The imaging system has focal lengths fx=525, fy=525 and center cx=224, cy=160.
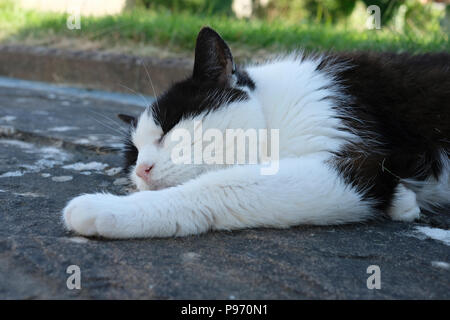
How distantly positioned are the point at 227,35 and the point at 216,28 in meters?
0.17

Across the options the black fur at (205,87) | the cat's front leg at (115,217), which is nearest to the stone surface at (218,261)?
the cat's front leg at (115,217)

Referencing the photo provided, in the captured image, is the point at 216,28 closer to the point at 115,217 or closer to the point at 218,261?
the point at 115,217

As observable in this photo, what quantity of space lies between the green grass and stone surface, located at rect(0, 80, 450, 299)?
2152 millimetres

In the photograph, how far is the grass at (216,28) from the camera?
144 inches

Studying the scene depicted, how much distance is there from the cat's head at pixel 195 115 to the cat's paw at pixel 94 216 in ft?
1.08

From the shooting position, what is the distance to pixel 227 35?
4207 mm

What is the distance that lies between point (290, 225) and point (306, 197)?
0.09 m

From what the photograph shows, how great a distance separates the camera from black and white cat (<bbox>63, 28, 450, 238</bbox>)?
1430 mm

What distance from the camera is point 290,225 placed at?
1.47 m

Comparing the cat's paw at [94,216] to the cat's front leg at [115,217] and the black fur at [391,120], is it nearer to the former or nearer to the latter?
the cat's front leg at [115,217]

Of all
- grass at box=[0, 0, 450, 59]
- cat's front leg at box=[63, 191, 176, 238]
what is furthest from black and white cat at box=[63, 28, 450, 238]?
grass at box=[0, 0, 450, 59]

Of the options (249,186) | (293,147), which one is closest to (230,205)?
(249,186)
